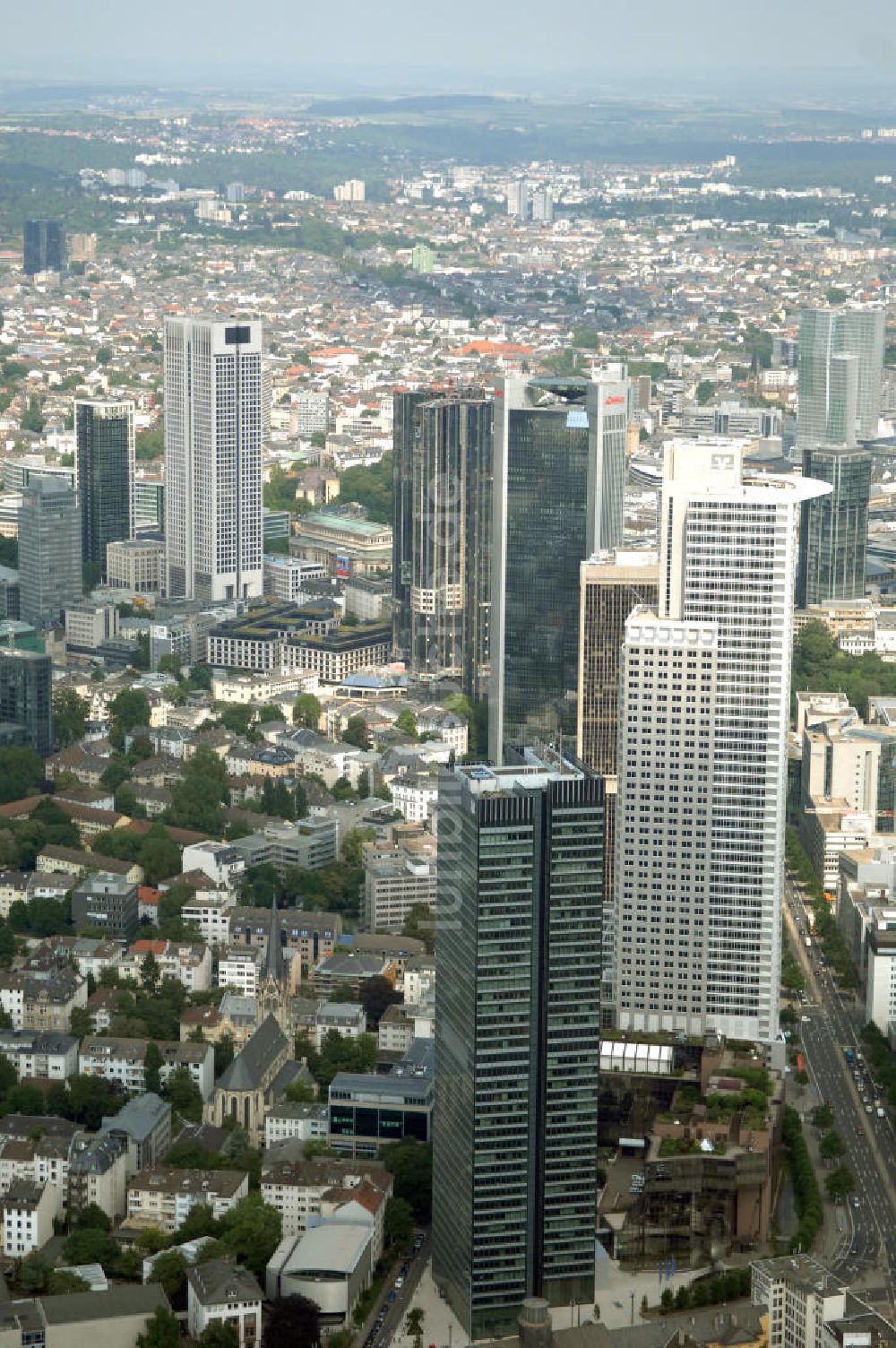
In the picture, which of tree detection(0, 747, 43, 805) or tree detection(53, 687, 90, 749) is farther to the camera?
tree detection(53, 687, 90, 749)

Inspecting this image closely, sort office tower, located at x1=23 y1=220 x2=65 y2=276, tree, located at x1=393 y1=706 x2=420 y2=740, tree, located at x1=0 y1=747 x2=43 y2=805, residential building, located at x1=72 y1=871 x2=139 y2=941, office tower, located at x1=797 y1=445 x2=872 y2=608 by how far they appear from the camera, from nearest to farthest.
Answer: residential building, located at x1=72 y1=871 x2=139 y2=941, tree, located at x1=0 y1=747 x2=43 y2=805, tree, located at x1=393 y1=706 x2=420 y2=740, office tower, located at x1=797 y1=445 x2=872 y2=608, office tower, located at x1=23 y1=220 x2=65 y2=276

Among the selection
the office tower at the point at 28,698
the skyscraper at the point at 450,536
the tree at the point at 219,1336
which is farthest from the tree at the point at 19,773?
the tree at the point at 219,1336

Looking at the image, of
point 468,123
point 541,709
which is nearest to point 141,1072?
point 541,709

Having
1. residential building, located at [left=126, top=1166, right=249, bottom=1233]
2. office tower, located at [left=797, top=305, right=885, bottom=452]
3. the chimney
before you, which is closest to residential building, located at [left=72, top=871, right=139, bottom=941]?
residential building, located at [left=126, top=1166, right=249, bottom=1233]

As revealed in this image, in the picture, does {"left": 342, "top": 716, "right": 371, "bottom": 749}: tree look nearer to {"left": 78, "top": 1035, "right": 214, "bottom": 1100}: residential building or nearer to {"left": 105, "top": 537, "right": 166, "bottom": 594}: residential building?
{"left": 105, "top": 537, "right": 166, "bottom": 594}: residential building

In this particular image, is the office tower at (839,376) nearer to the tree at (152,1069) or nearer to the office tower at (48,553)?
the office tower at (48,553)

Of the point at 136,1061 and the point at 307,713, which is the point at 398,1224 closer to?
the point at 136,1061

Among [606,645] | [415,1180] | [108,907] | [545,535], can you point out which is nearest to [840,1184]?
[415,1180]
